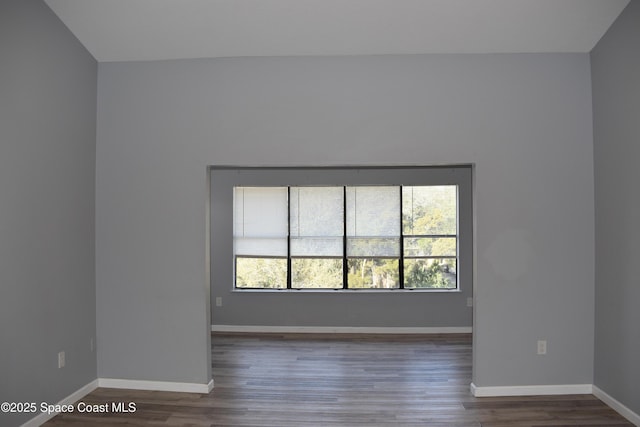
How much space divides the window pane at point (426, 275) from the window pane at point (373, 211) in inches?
20.6

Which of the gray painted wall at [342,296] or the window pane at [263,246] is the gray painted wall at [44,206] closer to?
the gray painted wall at [342,296]

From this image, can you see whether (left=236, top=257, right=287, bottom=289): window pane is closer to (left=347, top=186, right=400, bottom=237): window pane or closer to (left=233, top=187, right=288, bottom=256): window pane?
(left=233, top=187, right=288, bottom=256): window pane

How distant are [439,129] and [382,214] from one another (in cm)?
239

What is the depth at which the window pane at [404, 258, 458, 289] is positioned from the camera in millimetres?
5836

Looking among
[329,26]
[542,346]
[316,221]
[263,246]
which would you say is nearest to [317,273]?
[316,221]

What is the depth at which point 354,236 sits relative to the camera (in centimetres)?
587

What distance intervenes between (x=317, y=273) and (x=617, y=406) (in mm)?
3685

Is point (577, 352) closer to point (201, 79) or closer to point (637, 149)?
point (637, 149)

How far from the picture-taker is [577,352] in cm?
353

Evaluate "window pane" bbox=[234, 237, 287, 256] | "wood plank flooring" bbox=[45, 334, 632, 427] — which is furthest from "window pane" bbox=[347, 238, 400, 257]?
"wood plank flooring" bbox=[45, 334, 632, 427]

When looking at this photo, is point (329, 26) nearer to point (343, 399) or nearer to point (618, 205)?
point (618, 205)

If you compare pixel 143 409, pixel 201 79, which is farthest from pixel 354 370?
pixel 201 79

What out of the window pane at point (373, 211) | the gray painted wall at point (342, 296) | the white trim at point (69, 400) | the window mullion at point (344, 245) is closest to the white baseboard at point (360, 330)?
the gray painted wall at point (342, 296)

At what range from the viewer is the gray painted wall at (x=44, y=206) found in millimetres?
2775
